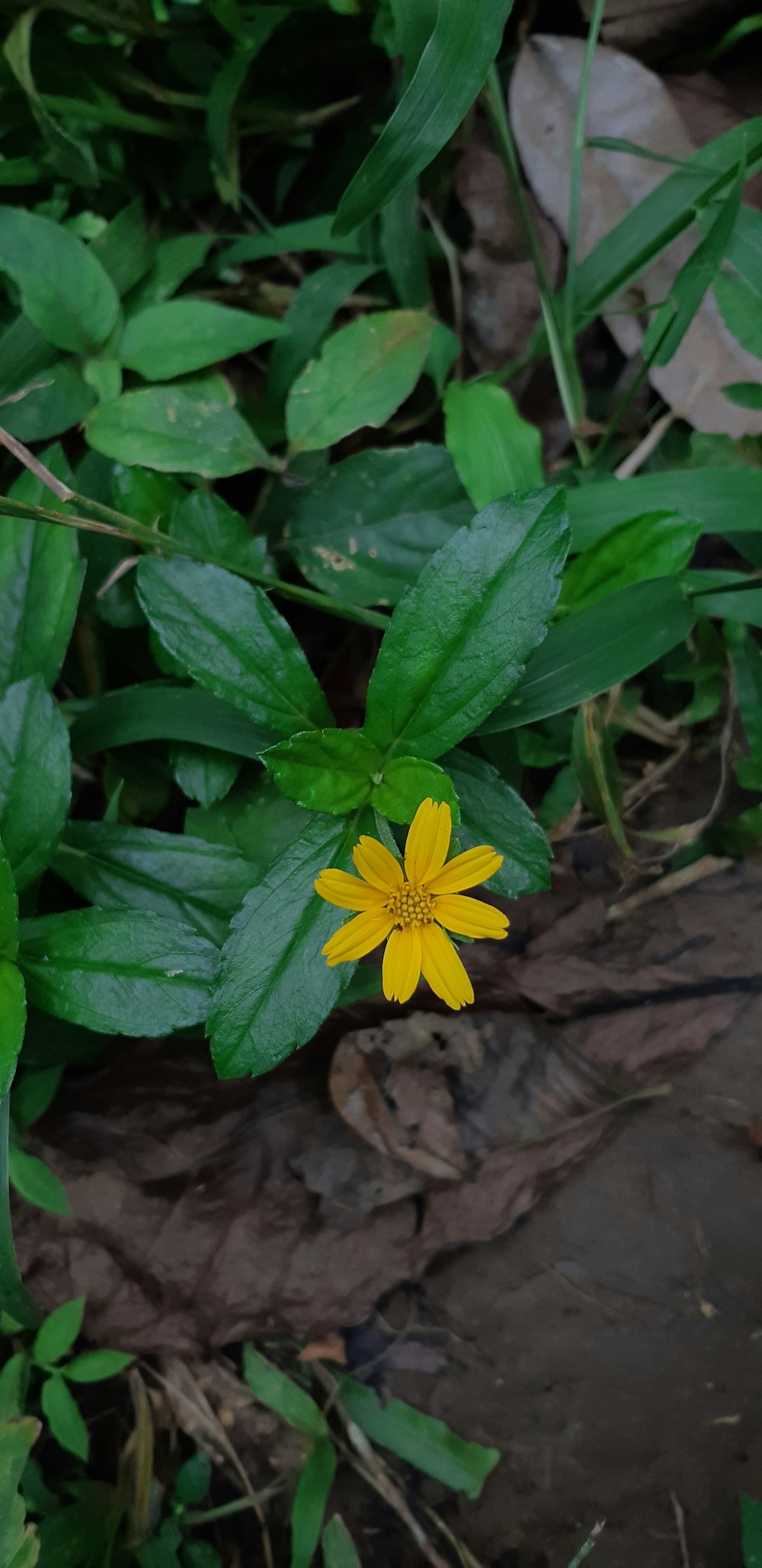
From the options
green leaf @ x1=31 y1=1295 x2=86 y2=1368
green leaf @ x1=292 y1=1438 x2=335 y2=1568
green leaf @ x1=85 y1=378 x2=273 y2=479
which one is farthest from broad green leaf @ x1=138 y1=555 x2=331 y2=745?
green leaf @ x1=292 y1=1438 x2=335 y2=1568

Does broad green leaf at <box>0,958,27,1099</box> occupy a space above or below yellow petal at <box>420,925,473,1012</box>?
below

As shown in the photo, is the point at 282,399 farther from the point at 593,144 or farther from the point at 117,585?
the point at 593,144

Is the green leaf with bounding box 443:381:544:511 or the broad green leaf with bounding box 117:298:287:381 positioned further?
the broad green leaf with bounding box 117:298:287:381

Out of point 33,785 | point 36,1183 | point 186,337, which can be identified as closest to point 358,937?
point 33,785

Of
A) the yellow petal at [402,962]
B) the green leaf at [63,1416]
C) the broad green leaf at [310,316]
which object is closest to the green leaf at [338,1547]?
the green leaf at [63,1416]

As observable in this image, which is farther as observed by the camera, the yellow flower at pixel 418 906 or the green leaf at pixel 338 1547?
the green leaf at pixel 338 1547

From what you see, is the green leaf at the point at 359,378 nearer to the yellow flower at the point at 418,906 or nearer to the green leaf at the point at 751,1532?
the yellow flower at the point at 418,906

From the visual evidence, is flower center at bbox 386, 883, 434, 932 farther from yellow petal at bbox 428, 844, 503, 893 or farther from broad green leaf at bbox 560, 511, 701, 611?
broad green leaf at bbox 560, 511, 701, 611
